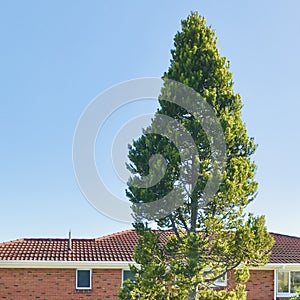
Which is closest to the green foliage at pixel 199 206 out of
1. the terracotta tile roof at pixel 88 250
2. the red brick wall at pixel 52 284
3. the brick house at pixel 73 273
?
the terracotta tile roof at pixel 88 250

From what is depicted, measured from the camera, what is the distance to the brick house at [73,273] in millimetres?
17734

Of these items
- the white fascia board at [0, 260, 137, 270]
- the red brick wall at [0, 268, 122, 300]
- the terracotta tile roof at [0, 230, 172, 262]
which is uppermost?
the terracotta tile roof at [0, 230, 172, 262]

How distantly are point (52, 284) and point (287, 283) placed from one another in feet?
29.4

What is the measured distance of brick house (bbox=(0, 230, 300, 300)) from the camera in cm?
1773

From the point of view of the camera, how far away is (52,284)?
17.9 meters

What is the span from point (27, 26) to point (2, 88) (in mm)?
2144

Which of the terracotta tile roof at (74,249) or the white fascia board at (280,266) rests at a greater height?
the terracotta tile roof at (74,249)

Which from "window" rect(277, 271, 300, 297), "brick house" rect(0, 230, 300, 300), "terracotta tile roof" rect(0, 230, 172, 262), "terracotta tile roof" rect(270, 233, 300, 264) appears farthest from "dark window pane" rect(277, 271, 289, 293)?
"terracotta tile roof" rect(0, 230, 172, 262)

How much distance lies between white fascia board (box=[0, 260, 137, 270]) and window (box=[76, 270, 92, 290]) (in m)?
0.28

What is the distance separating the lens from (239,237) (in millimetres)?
11703

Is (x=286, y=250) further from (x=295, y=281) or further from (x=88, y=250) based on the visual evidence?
(x=88, y=250)

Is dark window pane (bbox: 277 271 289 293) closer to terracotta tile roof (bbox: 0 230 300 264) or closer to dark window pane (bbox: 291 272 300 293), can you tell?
dark window pane (bbox: 291 272 300 293)

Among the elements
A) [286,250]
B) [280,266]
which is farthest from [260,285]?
[286,250]

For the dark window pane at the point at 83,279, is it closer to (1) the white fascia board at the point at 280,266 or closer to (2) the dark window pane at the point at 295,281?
(1) the white fascia board at the point at 280,266
